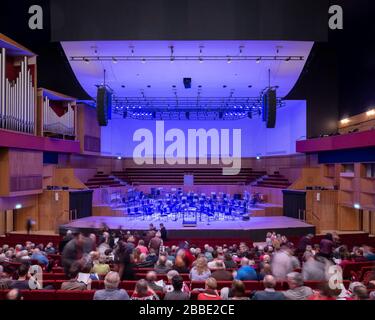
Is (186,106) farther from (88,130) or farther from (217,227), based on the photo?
(217,227)

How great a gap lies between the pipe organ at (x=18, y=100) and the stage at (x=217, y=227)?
436 centimetres

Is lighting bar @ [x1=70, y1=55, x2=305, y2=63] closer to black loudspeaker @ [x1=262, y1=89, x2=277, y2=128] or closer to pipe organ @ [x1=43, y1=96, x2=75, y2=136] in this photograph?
black loudspeaker @ [x1=262, y1=89, x2=277, y2=128]

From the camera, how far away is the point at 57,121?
55.7 feet

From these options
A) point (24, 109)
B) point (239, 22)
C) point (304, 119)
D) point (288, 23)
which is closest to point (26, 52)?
point (24, 109)

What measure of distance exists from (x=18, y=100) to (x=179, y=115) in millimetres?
10647

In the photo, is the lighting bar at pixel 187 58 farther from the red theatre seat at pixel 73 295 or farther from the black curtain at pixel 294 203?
the red theatre seat at pixel 73 295

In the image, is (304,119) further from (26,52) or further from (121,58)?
(26,52)

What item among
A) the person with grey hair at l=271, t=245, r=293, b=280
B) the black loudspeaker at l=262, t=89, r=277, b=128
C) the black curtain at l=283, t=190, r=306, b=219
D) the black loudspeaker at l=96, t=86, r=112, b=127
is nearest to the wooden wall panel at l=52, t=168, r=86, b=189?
the black loudspeaker at l=96, t=86, r=112, b=127

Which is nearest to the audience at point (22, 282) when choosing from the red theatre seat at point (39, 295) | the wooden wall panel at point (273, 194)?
the red theatre seat at point (39, 295)

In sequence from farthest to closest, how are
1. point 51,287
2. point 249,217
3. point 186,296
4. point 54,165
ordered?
point 54,165 < point 249,217 < point 51,287 < point 186,296

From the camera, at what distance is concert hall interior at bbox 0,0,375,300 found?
13.5 metres

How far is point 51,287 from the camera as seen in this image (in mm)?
5070

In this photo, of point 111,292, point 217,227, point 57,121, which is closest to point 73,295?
point 111,292

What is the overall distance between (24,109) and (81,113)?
5.12 meters
